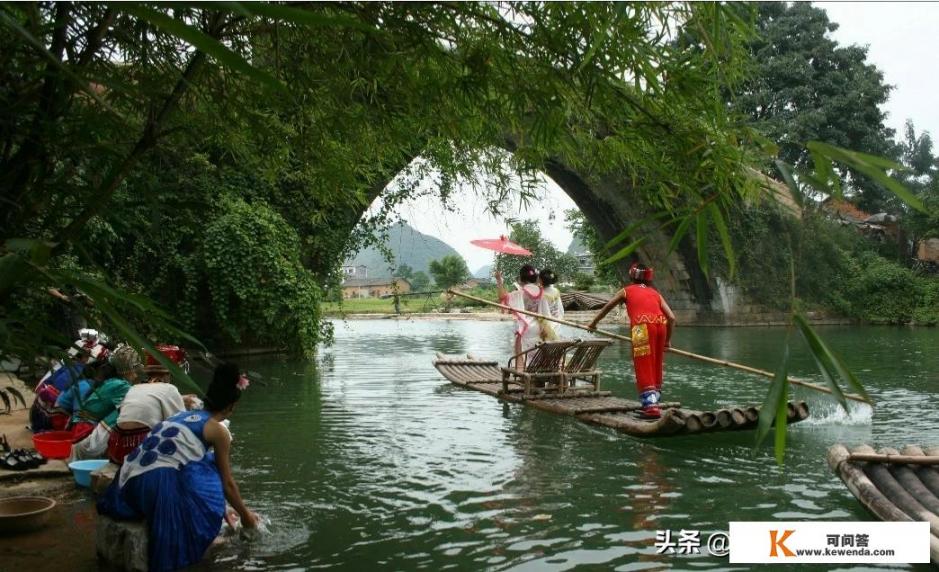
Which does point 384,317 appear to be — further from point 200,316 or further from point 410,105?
point 410,105

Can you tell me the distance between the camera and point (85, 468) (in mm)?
4832

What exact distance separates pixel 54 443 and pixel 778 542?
176 inches

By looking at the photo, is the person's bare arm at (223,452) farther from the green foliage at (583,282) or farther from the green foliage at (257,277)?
the green foliage at (583,282)

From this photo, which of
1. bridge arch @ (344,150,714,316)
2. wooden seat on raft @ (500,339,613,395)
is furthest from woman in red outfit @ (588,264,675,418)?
bridge arch @ (344,150,714,316)

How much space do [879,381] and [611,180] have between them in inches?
394

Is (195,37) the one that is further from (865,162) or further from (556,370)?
(556,370)

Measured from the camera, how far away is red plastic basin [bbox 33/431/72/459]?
5613mm

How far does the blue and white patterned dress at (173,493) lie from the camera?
3.63 meters

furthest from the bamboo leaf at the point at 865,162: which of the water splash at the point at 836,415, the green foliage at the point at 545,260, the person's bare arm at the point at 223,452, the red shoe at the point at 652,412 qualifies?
the green foliage at the point at 545,260

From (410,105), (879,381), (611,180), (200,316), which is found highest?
Result: (611,180)

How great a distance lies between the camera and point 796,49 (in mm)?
28234

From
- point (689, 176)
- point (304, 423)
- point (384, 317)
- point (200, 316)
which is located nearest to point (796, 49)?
point (384, 317)

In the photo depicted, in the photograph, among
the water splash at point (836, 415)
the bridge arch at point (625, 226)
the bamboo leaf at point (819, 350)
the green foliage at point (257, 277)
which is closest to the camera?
the bamboo leaf at point (819, 350)

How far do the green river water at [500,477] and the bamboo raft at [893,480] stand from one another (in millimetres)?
270
